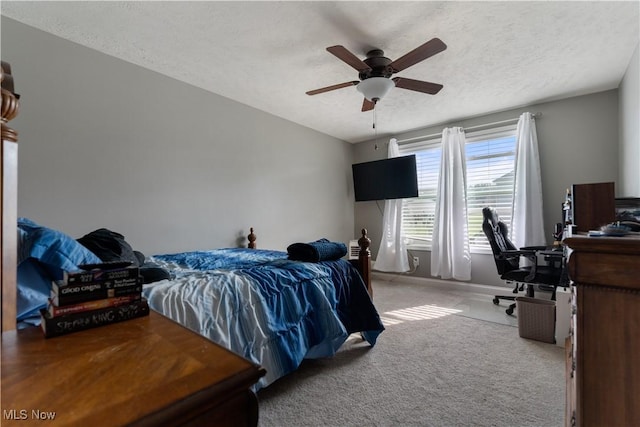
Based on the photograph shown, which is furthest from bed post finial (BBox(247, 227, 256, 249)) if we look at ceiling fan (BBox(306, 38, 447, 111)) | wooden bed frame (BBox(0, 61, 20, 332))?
wooden bed frame (BBox(0, 61, 20, 332))

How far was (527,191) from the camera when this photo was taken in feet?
11.0

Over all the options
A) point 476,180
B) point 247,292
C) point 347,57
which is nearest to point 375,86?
point 347,57

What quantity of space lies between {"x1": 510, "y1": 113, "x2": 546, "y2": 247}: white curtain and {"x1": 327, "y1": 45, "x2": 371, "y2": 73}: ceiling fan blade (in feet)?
8.08

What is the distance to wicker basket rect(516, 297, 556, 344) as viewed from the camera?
228 centimetres

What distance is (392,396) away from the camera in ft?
5.26

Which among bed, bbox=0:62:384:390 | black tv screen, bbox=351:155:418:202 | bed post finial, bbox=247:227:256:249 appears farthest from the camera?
black tv screen, bbox=351:155:418:202

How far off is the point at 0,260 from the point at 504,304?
13.6ft

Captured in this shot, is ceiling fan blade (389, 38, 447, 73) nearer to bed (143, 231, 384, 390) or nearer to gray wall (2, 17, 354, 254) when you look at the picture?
bed (143, 231, 384, 390)

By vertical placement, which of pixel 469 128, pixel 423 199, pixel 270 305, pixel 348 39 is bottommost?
pixel 270 305

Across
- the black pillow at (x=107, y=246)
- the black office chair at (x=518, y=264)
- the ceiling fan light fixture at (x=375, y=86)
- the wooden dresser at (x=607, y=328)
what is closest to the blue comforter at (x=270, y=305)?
the black pillow at (x=107, y=246)

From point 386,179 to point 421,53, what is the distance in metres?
2.53

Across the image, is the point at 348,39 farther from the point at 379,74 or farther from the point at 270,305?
the point at 270,305

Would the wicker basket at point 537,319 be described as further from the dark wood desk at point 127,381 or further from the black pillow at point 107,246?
the black pillow at point 107,246

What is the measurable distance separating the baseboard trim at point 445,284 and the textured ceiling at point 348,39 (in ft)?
7.91
